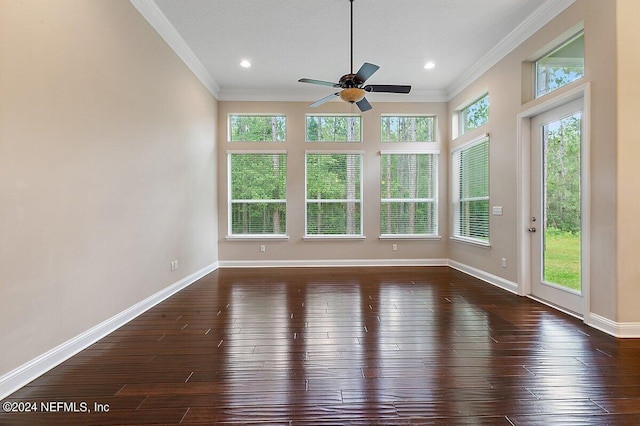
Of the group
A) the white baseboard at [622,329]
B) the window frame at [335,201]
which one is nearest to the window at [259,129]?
the window frame at [335,201]

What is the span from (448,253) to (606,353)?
11.7 feet

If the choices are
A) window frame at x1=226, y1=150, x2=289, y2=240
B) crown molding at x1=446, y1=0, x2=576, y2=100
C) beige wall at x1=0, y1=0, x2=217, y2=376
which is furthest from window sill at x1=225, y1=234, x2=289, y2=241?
crown molding at x1=446, y1=0, x2=576, y2=100

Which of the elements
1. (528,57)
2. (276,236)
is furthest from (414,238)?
(528,57)

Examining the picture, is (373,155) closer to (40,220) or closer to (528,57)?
(528,57)

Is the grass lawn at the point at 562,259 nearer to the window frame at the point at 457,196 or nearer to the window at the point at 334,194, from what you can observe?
the window frame at the point at 457,196

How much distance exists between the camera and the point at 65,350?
2.19m

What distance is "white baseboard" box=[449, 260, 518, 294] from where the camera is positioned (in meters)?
3.99

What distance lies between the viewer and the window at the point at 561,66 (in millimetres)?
3033

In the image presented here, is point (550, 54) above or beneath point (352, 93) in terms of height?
above

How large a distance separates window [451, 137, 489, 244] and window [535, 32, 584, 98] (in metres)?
1.09

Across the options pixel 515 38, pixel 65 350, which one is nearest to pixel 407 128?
pixel 515 38

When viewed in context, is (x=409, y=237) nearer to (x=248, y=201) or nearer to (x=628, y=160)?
A: (x=248, y=201)

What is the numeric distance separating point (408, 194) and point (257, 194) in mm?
2983

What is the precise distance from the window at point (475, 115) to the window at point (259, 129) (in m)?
3.36
